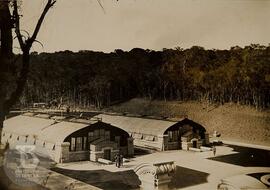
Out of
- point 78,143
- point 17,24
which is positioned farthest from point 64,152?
point 17,24

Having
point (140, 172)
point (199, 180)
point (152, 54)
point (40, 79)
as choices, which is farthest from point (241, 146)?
point (152, 54)

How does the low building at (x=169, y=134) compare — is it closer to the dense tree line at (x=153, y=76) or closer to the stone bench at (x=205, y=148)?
the stone bench at (x=205, y=148)

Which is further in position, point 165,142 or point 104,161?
point 165,142

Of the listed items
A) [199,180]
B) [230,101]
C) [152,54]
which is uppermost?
[152,54]

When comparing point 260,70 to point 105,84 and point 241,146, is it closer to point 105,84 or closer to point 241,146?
point 241,146

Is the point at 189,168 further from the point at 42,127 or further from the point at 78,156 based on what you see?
the point at 42,127

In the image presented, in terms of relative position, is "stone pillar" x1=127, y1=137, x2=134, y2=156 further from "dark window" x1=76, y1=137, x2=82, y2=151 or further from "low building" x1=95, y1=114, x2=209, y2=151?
"dark window" x1=76, y1=137, x2=82, y2=151
